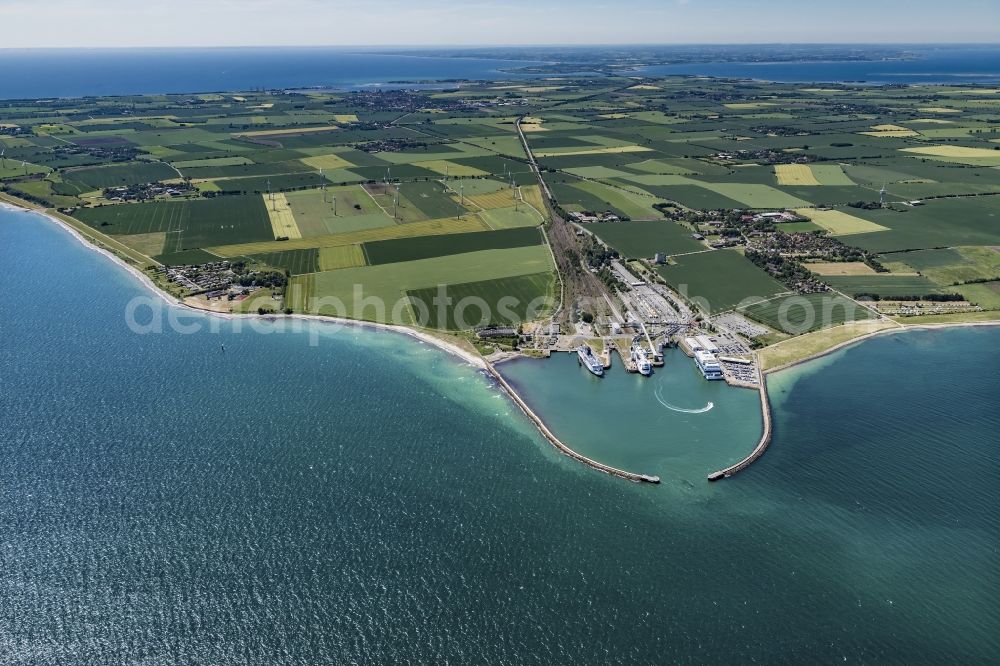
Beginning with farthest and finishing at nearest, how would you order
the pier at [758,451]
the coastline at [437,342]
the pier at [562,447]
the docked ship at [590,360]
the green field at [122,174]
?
1. the green field at [122,174]
2. the docked ship at [590,360]
3. the coastline at [437,342]
4. the pier at [758,451]
5. the pier at [562,447]

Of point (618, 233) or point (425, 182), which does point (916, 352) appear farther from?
point (425, 182)

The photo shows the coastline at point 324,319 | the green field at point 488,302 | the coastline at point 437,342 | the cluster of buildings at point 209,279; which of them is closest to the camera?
the coastline at point 437,342

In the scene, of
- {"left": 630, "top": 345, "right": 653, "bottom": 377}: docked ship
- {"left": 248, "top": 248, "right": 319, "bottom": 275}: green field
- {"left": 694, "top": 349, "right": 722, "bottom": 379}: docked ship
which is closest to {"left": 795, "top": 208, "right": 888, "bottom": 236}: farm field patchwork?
{"left": 694, "top": 349, "right": 722, "bottom": 379}: docked ship

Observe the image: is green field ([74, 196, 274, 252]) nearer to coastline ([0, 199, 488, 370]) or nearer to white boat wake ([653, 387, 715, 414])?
coastline ([0, 199, 488, 370])

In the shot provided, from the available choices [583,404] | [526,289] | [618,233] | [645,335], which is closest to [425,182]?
[618,233]

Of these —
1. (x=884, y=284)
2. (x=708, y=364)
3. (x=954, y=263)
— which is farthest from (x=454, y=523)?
(x=954, y=263)

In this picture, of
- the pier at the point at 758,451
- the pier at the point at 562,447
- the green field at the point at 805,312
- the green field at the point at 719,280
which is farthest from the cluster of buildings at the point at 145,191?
the pier at the point at 758,451

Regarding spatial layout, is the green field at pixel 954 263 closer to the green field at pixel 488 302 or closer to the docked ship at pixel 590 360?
the green field at pixel 488 302
